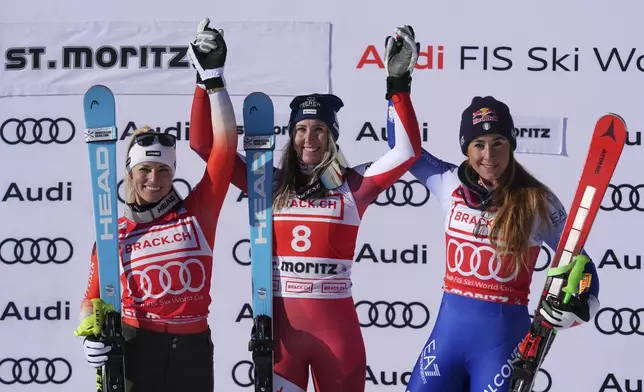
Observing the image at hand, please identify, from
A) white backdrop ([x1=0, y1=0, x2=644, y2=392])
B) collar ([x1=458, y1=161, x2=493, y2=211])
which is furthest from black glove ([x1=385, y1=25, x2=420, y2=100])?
white backdrop ([x1=0, y1=0, x2=644, y2=392])

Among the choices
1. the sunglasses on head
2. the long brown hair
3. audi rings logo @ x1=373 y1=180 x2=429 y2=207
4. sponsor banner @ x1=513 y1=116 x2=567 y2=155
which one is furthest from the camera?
audi rings logo @ x1=373 y1=180 x2=429 y2=207

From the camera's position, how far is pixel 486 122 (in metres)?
4.02

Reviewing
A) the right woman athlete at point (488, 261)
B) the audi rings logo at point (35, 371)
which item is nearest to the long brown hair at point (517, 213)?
the right woman athlete at point (488, 261)

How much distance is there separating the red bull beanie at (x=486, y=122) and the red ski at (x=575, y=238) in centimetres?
36

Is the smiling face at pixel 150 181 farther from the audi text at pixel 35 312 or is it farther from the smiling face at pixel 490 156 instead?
the audi text at pixel 35 312

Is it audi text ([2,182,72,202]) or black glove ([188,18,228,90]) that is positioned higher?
black glove ([188,18,228,90])

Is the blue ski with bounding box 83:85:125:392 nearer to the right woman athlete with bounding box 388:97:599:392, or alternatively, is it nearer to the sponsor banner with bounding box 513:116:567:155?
the right woman athlete with bounding box 388:97:599:392

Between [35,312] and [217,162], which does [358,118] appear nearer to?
[217,162]

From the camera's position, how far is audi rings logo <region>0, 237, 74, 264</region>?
18.6 feet

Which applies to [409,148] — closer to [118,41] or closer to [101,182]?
[101,182]

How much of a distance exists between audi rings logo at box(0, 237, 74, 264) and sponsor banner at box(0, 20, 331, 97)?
875mm

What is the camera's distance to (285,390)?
410 centimetres

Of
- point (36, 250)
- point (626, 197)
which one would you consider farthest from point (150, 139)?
point (626, 197)

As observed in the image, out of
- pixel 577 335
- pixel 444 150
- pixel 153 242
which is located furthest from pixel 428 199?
pixel 153 242
